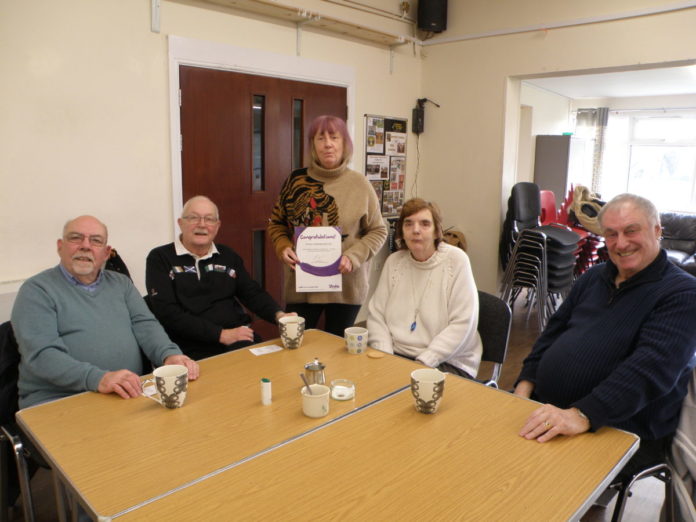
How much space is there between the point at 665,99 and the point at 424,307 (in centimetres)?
910


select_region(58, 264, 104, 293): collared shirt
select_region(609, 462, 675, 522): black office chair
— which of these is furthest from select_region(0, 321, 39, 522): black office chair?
select_region(609, 462, 675, 522): black office chair

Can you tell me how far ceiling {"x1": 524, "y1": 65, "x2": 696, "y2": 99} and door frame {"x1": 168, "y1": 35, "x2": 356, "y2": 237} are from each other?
3.64 m

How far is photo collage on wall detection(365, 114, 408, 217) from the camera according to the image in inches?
187

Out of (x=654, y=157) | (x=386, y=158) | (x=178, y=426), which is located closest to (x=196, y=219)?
(x=178, y=426)

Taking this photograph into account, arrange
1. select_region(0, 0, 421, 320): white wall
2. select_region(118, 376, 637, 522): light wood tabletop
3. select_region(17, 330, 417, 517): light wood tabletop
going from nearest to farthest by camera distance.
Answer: select_region(118, 376, 637, 522): light wood tabletop, select_region(17, 330, 417, 517): light wood tabletop, select_region(0, 0, 421, 320): white wall

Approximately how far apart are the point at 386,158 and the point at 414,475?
3924 millimetres

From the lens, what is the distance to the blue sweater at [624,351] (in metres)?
1.57

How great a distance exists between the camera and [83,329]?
1941mm

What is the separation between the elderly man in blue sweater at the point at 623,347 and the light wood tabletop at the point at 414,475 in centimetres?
8

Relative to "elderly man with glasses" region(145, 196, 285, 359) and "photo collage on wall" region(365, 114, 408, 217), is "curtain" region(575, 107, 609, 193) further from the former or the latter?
"elderly man with glasses" region(145, 196, 285, 359)

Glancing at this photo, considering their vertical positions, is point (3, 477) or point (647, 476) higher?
point (647, 476)

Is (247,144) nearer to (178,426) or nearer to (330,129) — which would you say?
(330,129)

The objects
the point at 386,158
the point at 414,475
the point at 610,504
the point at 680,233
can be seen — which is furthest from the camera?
the point at 680,233

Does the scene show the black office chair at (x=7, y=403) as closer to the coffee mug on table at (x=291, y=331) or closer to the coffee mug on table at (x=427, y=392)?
the coffee mug on table at (x=291, y=331)
